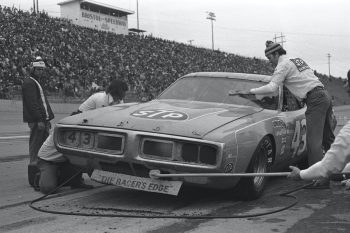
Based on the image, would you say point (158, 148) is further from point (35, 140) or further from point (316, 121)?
point (35, 140)

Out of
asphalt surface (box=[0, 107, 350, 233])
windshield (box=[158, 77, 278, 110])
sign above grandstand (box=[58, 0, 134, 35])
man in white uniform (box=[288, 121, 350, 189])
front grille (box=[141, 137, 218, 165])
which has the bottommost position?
asphalt surface (box=[0, 107, 350, 233])

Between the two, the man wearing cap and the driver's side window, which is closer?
the man wearing cap

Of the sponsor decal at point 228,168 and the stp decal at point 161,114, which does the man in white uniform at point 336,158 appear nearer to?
the sponsor decal at point 228,168

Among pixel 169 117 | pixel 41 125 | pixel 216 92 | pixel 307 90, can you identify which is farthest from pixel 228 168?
pixel 41 125

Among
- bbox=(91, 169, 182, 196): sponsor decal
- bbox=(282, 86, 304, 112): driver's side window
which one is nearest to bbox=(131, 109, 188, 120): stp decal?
bbox=(91, 169, 182, 196): sponsor decal

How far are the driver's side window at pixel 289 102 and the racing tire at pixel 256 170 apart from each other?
2.97 feet

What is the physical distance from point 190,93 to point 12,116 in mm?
14007

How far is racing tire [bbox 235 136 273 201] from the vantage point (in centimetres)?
477

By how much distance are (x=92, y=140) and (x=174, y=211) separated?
1.08m

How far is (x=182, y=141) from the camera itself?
4.35 meters

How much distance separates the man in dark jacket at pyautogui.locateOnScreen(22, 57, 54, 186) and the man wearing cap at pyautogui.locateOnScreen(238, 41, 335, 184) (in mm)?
2583

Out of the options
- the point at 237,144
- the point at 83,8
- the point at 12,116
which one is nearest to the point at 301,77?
the point at 237,144

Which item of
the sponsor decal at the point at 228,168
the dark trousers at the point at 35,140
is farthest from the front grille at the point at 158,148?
the dark trousers at the point at 35,140

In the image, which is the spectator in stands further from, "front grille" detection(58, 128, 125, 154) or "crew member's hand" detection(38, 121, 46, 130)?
"crew member's hand" detection(38, 121, 46, 130)
